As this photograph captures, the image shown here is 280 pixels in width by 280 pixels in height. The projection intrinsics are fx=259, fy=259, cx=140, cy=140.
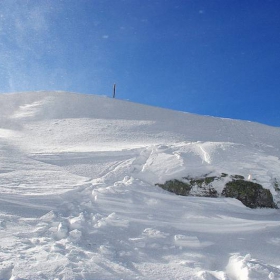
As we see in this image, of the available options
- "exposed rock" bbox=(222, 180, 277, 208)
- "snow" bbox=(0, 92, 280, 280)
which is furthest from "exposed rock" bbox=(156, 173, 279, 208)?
"snow" bbox=(0, 92, 280, 280)

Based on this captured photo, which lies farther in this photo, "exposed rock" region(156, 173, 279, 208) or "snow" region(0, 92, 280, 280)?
"exposed rock" region(156, 173, 279, 208)

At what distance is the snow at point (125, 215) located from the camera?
2.04 metres

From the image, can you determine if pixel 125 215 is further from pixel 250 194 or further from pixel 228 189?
pixel 250 194

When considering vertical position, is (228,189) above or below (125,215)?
above

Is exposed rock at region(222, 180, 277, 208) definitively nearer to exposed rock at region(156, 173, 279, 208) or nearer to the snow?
exposed rock at region(156, 173, 279, 208)

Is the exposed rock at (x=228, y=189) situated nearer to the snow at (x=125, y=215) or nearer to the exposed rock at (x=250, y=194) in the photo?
the exposed rock at (x=250, y=194)

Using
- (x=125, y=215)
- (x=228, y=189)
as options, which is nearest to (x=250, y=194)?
(x=228, y=189)

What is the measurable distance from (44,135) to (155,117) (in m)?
4.36

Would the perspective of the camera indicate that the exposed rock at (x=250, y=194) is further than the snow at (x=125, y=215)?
Yes

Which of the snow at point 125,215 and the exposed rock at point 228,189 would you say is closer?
the snow at point 125,215

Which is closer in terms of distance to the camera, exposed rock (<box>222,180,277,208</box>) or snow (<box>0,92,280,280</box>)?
snow (<box>0,92,280,280</box>)

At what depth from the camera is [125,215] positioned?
299 centimetres

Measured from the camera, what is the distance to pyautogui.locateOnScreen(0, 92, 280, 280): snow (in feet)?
6.68

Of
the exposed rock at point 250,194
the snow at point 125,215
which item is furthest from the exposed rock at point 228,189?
the snow at point 125,215
